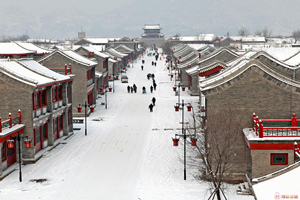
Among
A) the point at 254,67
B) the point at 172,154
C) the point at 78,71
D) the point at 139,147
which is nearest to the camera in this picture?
the point at 254,67

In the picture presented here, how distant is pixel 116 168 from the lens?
35.4 meters

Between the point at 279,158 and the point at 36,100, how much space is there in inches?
806

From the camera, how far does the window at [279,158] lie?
1115 inches

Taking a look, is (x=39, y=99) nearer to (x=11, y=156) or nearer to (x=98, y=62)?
(x=11, y=156)

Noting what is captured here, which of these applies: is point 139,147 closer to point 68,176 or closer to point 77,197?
point 68,176

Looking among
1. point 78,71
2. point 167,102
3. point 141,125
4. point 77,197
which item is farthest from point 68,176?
point 167,102

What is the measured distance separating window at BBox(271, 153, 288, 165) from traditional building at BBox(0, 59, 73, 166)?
18.2 meters

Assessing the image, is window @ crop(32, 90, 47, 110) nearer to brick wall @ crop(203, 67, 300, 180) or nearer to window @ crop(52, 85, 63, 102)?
window @ crop(52, 85, 63, 102)

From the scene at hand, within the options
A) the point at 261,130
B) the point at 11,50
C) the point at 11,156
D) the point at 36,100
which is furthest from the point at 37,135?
the point at 11,50

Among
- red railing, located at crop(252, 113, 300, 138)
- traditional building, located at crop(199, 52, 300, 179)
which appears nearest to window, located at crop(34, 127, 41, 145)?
traditional building, located at crop(199, 52, 300, 179)

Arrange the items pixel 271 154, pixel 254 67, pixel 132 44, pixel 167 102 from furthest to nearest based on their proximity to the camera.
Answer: pixel 132 44 → pixel 167 102 → pixel 254 67 → pixel 271 154

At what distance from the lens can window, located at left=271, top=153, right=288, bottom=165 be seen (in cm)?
2833

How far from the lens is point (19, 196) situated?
29641 mm

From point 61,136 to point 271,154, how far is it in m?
23.8
